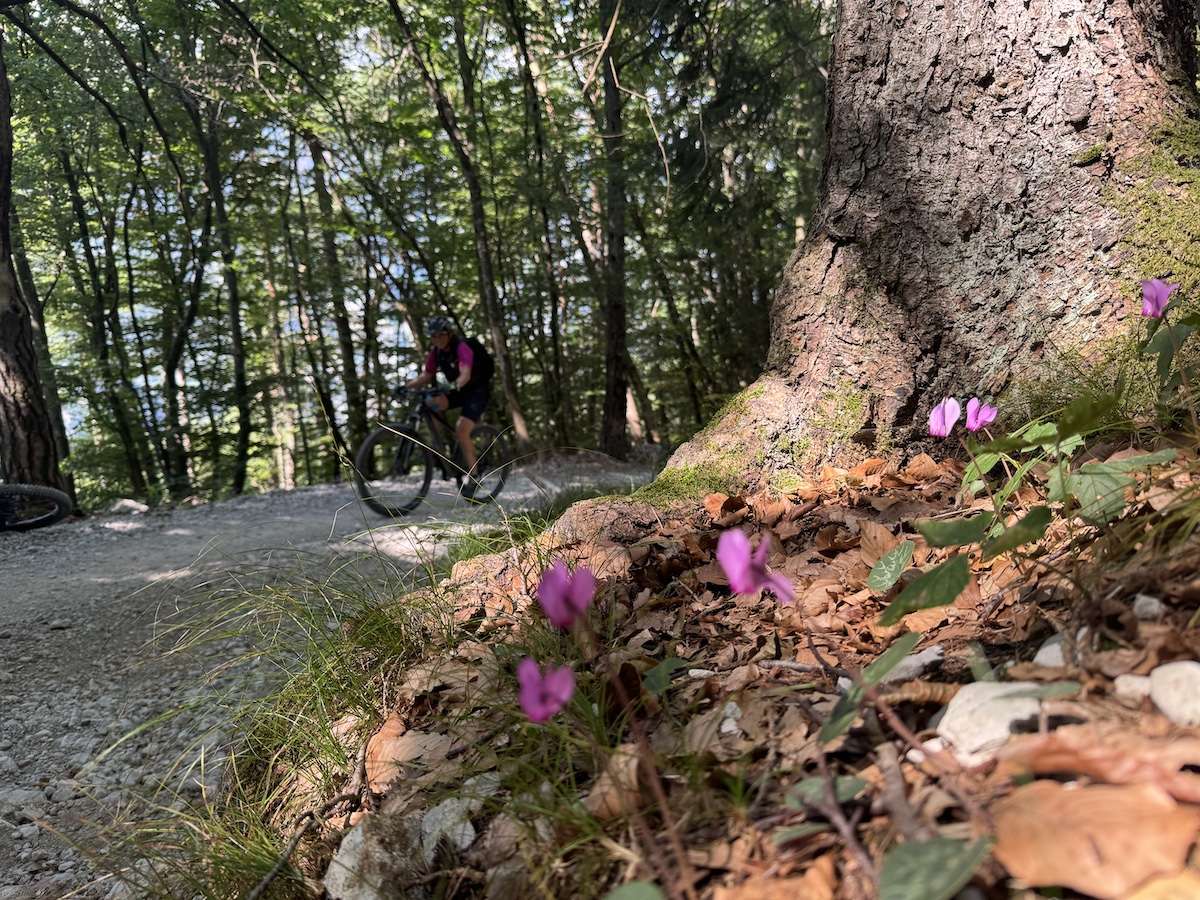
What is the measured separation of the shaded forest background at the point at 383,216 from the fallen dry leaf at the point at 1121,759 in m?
7.24

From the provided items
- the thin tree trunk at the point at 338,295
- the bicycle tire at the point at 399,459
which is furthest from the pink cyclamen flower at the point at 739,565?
the thin tree trunk at the point at 338,295

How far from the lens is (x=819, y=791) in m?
0.95

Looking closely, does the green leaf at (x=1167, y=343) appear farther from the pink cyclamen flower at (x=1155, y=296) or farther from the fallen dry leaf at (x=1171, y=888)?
the fallen dry leaf at (x=1171, y=888)

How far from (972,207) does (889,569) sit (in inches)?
59.3

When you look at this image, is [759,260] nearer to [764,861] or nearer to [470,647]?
[470,647]

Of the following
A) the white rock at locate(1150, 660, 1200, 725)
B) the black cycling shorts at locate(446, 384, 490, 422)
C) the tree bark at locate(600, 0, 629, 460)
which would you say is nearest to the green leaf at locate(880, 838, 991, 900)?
the white rock at locate(1150, 660, 1200, 725)

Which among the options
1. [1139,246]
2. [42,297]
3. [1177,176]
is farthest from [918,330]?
[42,297]

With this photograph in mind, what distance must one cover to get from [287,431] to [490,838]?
1979 centimetres

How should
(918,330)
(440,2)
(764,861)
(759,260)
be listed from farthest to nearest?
1. (759,260)
2. (440,2)
3. (918,330)
4. (764,861)

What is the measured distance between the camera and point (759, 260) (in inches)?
481

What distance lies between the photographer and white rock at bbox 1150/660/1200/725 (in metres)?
0.91

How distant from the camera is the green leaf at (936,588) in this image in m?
1.12

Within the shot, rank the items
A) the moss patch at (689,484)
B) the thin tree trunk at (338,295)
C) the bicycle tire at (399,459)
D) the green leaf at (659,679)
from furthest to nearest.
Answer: the thin tree trunk at (338,295) → the bicycle tire at (399,459) → the moss patch at (689,484) → the green leaf at (659,679)

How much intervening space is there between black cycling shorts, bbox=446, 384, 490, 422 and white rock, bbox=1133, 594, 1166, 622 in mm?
6447
